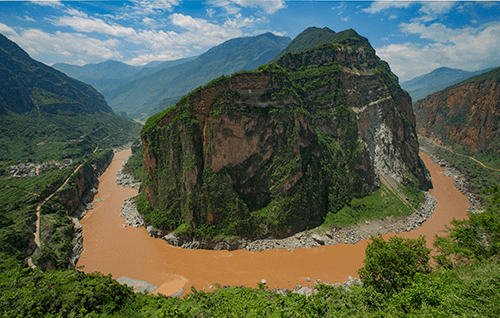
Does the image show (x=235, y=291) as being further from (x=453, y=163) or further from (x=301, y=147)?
(x=453, y=163)

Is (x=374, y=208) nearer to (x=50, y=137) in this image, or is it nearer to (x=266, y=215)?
(x=266, y=215)

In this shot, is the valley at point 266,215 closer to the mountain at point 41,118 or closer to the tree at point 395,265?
the tree at point 395,265

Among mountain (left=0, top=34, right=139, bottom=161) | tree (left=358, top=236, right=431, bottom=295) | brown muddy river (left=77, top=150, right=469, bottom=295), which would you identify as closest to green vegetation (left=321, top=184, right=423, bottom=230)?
brown muddy river (left=77, top=150, right=469, bottom=295)

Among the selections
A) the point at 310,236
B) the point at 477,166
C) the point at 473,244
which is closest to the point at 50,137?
the point at 310,236

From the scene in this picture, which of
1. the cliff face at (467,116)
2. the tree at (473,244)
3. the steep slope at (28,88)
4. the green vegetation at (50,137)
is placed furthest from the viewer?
the steep slope at (28,88)

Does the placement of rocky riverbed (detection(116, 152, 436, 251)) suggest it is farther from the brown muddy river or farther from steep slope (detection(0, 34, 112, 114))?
steep slope (detection(0, 34, 112, 114))

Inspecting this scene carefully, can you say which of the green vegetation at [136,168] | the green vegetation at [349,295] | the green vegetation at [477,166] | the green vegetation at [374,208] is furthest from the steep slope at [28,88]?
the green vegetation at [477,166]
